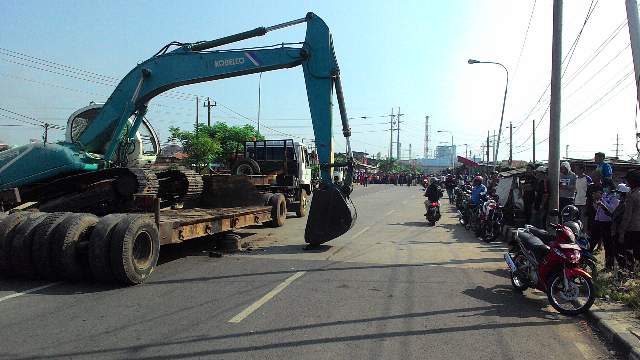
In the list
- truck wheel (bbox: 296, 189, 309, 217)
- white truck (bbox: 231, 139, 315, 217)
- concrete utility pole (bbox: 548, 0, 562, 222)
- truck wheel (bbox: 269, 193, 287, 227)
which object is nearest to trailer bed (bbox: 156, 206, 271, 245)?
truck wheel (bbox: 269, 193, 287, 227)

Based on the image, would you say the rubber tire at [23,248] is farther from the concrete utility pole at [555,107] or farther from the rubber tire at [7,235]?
the concrete utility pole at [555,107]

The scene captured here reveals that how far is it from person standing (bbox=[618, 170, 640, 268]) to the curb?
191 centimetres

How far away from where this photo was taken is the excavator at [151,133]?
1064cm

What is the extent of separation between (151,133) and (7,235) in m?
5.68

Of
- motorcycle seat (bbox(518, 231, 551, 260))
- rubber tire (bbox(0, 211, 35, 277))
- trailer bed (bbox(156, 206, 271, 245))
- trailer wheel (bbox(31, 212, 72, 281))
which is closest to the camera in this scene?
motorcycle seat (bbox(518, 231, 551, 260))

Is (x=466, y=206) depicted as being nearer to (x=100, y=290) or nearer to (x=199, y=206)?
(x=199, y=206)

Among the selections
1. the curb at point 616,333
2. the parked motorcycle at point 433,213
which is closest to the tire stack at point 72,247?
the curb at point 616,333

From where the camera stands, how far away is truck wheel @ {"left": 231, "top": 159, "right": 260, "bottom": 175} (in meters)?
17.8

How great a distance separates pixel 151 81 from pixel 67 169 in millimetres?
2810

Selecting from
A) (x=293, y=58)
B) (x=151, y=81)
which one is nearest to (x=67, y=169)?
(x=151, y=81)

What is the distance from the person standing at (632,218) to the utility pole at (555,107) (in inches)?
95.6

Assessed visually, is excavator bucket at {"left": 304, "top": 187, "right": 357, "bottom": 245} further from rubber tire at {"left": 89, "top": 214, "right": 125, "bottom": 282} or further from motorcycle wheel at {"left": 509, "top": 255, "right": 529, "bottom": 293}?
rubber tire at {"left": 89, "top": 214, "right": 125, "bottom": 282}

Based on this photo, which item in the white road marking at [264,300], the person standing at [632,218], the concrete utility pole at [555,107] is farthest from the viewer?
the concrete utility pole at [555,107]

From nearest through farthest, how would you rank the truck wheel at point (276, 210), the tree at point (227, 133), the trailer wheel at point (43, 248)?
1. the trailer wheel at point (43, 248)
2. the truck wheel at point (276, 210)
3. the tree at point (227, 133)
